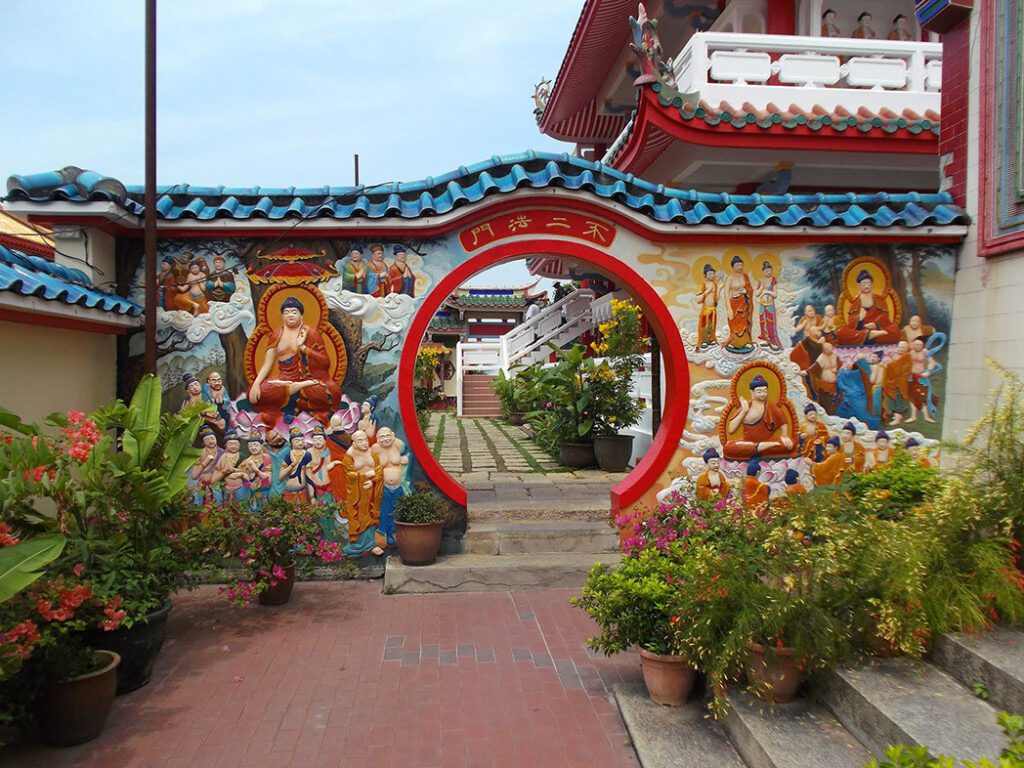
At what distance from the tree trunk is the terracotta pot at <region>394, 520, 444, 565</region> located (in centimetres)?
184

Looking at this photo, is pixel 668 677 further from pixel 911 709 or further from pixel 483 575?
pixel 483 575

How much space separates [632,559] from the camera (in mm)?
4762

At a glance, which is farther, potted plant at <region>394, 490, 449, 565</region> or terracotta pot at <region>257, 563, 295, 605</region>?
potted plant at <region>394, 490, 449, 565</region>

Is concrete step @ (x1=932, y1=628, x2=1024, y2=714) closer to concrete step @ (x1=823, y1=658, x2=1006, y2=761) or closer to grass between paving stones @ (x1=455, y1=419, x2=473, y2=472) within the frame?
concrete step @ (x1=823, y1=658, x2=1006, y2=761)

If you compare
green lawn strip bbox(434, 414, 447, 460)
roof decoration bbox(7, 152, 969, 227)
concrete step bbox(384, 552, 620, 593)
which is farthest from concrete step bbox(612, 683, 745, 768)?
green lawn strip bbox(434, 414, 447, 460)

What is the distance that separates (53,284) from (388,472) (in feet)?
9.94

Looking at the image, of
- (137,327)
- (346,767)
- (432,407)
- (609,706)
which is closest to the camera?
(346,767)

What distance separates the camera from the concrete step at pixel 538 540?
7188 mm

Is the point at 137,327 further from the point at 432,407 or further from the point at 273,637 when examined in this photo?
the point at 432,407

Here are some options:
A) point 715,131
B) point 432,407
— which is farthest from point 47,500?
point 432,407

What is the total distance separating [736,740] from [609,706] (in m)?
0.82

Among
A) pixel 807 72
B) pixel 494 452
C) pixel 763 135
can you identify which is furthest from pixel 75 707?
pixel 807 72

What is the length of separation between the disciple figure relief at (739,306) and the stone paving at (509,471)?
237cm

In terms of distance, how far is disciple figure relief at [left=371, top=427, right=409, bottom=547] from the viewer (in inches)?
277
